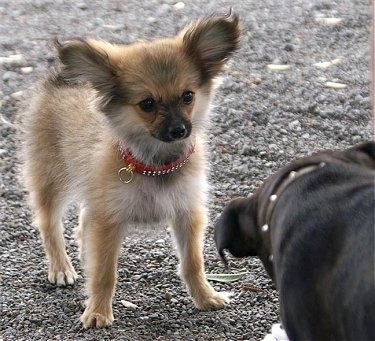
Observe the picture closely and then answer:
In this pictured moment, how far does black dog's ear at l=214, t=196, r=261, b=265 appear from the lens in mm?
2943

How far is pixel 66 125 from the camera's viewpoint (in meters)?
4.43

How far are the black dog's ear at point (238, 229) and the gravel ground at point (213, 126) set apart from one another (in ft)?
3.74

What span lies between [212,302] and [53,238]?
2.78 ft

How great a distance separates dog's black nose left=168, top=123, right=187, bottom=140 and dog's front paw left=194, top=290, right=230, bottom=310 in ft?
2.72

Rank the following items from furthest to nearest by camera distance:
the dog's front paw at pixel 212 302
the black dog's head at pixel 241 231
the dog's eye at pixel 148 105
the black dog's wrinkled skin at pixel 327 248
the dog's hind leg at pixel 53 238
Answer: the dog's hind leg at pixel 53 238 → the dog's front paw at pixel 212 302 → the dog's eye at pixel 148 105 → the black dog's head at pixel 241 231 → the black dog's wrinkled skin at pixel 327 248

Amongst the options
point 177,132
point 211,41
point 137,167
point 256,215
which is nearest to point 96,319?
point 137,167

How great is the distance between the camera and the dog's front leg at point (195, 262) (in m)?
4.30

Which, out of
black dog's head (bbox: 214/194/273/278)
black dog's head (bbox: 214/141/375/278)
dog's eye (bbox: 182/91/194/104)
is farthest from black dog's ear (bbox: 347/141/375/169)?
dog's eye (bbox: 182/91/194/104)

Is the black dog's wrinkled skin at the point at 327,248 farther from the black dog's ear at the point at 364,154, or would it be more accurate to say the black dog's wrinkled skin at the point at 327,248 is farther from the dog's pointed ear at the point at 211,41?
the dog's pointed ear at the point at 211,41

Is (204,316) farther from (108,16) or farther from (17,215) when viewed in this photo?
(108,16)

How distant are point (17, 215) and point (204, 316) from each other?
4.55 feet

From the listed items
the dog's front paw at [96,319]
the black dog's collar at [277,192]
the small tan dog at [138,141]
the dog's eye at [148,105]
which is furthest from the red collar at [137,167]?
the black dog's collar at [277,192]

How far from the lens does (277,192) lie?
2.78 meters

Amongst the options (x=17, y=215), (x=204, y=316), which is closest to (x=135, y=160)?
(x=204, y=316)
